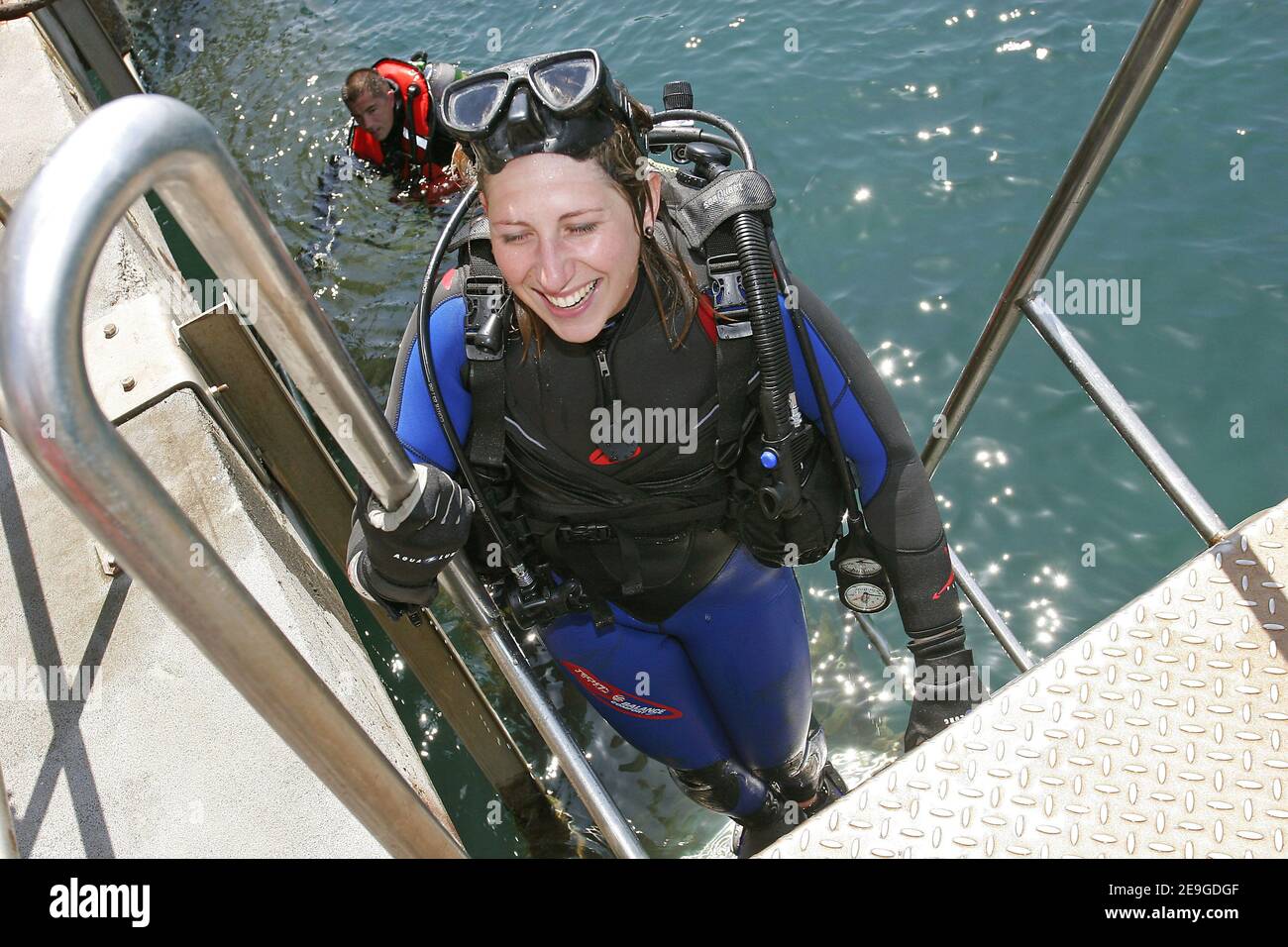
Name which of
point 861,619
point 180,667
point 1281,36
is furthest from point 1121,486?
point 180,667

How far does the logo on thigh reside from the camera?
9.63 feet

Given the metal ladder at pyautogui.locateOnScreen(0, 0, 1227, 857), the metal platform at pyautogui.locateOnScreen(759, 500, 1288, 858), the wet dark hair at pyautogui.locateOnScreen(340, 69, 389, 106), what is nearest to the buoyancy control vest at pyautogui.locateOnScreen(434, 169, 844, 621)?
the metal platform at pyautogui.locateOnScreen(759, 500, 1288, 858)

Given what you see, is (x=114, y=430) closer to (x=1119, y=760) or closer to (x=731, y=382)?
(x=1119, y=760)

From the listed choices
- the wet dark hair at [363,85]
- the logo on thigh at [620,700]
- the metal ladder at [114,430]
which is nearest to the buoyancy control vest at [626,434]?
the logo on thigh at [620,700]

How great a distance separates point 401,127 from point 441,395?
490cm

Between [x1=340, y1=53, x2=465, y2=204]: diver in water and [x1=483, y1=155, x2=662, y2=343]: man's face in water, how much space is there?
4654 millimetres

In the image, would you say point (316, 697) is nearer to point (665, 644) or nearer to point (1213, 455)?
point (665, 644)

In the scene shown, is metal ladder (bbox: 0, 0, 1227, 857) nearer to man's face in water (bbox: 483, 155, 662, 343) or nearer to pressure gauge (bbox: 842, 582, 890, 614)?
man's face in water (bbox: 483, 155, 662, 343)

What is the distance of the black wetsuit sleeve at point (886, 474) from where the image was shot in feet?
7.77

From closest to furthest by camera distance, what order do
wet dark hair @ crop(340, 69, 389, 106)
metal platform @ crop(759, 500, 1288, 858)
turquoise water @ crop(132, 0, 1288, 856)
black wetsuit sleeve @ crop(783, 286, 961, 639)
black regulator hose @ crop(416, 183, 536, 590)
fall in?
metal platform @ crop(759, 500, 1288, 858)
black regulator hose @ crop(416, 183, 536, 590)
black wetsuit sleeve @ crop(783, 286, 961, 639)
turquoise water @ crop(132, 0, 1288, 856)
wet dark hair @ crop(340, 69, 389, 106)

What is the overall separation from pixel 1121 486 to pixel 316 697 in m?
4.19

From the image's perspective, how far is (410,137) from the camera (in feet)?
21.4

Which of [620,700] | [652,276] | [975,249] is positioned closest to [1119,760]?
[652,276]
